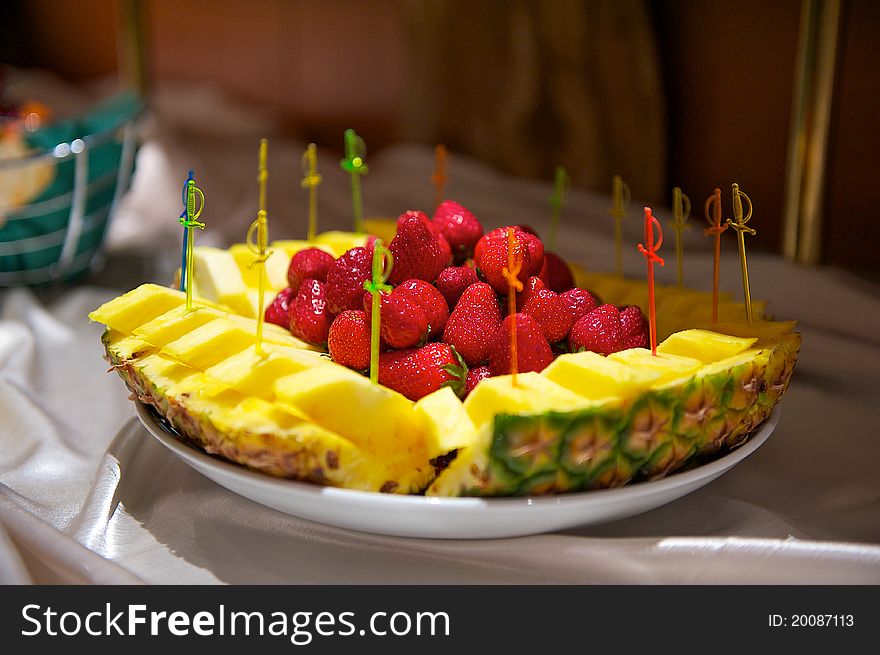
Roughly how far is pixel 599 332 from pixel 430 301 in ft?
0.51

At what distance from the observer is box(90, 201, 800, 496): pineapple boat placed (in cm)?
67

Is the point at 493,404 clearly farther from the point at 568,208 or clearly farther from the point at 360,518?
the point at 568,208

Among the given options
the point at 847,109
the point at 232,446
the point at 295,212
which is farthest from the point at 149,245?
the point at 847,109

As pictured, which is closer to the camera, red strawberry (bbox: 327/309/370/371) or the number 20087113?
the number 20087113

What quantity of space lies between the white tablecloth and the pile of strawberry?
0.15 m

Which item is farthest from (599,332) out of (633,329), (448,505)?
(448,505)

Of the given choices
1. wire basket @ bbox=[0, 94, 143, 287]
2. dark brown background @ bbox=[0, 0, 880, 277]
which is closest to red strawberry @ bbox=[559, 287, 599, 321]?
dark brown background @ bbox=[0, 0, 880, 277]

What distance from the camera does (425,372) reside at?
2.54 ft

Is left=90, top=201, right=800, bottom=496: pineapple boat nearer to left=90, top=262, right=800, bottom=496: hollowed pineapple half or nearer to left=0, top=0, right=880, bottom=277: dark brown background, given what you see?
left=90, top=262, right=800, bottom=496: hollowed pineapple half

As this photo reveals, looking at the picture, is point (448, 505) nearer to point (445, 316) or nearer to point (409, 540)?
point (409, 540)

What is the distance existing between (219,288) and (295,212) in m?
0.81

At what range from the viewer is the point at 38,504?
862mm

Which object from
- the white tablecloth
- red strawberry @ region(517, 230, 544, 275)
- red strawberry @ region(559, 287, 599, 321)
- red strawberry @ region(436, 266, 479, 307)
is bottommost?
the white tablecloth

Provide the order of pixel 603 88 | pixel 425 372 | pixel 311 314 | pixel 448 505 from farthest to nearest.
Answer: pixel 603 88, pixel 311 314, pixel 425 372, pixel 448 505
